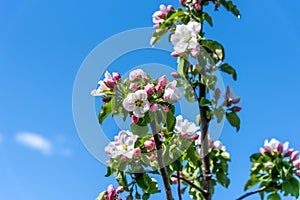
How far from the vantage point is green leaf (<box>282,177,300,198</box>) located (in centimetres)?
214

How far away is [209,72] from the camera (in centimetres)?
212

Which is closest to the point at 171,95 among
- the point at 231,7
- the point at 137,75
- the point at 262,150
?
the point at 137,75

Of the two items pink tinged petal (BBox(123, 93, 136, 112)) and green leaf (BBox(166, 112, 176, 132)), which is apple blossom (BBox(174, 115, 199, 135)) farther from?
pink tinged petal (BBox(123, 93, 136, 112))

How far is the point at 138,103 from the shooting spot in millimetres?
1496

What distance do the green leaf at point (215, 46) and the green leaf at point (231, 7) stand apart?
275mm

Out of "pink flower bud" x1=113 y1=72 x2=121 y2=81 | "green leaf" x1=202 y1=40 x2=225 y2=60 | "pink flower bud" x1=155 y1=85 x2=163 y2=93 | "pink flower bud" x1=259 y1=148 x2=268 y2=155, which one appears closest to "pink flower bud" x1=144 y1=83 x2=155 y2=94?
"pink flower bud" x1=155 y1=85 x2=163 y2=93

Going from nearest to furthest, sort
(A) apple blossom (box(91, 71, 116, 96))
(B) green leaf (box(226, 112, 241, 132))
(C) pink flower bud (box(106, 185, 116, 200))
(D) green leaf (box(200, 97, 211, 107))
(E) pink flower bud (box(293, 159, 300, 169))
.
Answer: (A) apple blossom (box(91, 71, 116, 96))
(C) pink flower bud (box(106, 185, 116, 200))
(D) green leaf (box(200, 97, 211, 107))
(B) green leaf (box(226, 112, 241, 132))
(E) pink flower bud (box(293, 159, 300, 169))

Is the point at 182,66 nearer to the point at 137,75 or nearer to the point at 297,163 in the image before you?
the point at 137,75

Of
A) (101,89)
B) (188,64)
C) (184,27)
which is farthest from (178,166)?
(184,27)

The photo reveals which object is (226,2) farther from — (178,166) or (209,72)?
(178,166)

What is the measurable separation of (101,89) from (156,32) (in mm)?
757

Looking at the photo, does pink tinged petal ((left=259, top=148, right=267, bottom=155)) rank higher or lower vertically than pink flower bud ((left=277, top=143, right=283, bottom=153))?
higher

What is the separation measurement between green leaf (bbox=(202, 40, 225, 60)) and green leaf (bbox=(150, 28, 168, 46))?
26cm

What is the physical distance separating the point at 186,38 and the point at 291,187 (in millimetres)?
930
